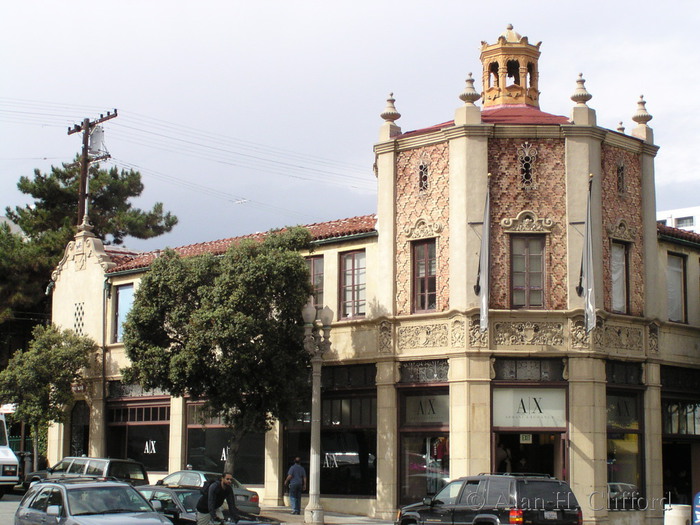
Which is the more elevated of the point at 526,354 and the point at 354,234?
the point at 354,234

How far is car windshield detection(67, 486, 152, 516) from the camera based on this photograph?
739 inches

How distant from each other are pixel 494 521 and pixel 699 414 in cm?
1329

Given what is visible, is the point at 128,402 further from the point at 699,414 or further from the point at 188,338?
the point at 699,414

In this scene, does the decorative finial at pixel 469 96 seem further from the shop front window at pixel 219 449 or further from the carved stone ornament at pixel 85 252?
the carved stone ornament at pixel 85 252

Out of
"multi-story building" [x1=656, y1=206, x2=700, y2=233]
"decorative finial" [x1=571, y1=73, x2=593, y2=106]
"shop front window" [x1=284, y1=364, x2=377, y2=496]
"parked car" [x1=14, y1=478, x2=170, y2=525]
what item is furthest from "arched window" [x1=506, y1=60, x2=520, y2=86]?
"multi-story building" [x1=656, y1=206, x2=700, y2=233]

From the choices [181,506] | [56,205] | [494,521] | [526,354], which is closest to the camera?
[494,521]

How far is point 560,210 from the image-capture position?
1095 inches

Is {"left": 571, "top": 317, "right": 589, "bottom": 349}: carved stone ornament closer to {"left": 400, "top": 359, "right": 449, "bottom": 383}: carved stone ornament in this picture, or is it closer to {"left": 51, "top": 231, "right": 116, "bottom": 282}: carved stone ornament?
{"left": 400, "top": 359, "right": 449, "bottom": 383}: carved stone ornament

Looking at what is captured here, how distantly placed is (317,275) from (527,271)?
6.93 m

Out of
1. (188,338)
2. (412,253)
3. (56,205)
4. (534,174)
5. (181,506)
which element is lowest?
(181,506)

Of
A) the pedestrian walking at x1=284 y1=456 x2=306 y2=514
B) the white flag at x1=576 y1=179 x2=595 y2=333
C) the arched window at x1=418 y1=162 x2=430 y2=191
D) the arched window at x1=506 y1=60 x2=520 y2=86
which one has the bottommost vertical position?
the pedestrian walking at x1=284 y1=456 x2=306 y2=514

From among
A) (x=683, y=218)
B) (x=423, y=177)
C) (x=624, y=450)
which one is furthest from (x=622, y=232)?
(x=683, y=218)

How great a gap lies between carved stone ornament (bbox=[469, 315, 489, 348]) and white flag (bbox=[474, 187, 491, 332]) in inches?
6.3

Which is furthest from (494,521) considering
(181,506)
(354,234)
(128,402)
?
(128,402)
